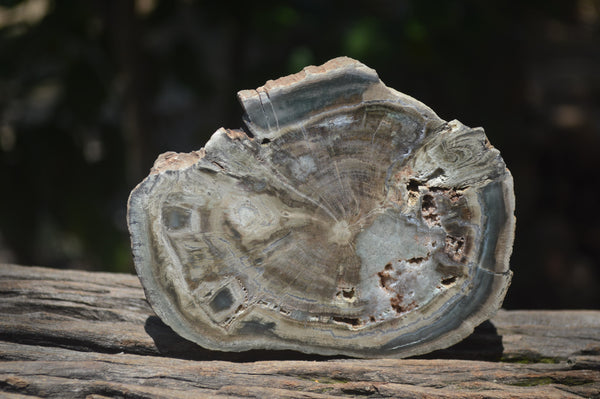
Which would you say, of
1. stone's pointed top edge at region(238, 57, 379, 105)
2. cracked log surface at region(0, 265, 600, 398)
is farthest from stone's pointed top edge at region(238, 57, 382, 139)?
cracked log surface at region(0, 265, 600, 398)

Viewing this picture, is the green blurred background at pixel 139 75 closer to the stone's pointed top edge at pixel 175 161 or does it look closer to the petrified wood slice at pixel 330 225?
the petrified wood slice at pixel 330 225

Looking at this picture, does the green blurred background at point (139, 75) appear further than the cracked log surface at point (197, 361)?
Yes

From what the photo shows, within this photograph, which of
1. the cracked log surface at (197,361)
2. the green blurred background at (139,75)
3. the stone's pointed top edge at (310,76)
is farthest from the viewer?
the green blurred background at (139,75)

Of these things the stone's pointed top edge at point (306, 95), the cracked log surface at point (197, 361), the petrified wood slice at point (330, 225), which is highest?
the stone's pointed top edge at point (306, 95)

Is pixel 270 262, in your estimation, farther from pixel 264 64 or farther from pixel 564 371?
pixel 264 64

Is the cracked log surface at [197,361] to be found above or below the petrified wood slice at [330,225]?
below

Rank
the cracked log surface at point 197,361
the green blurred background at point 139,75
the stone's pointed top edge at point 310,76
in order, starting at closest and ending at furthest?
the stone's pointed top edge at point 310,76
the cracked log surface at point 197,361
the green blurred background at point 139,75

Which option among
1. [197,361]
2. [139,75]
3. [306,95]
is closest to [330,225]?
[306,95]

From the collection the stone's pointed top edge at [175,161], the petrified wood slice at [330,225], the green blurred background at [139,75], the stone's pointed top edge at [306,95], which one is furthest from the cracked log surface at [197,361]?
the green blurred background at [139,75]

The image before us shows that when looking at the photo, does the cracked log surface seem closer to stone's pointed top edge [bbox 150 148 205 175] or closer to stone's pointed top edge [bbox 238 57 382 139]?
stone's pointed top edge [bbox 150 148 205 175]

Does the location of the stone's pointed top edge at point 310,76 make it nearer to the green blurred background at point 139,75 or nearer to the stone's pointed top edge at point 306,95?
the stone's pointed top edge at point 306,95
